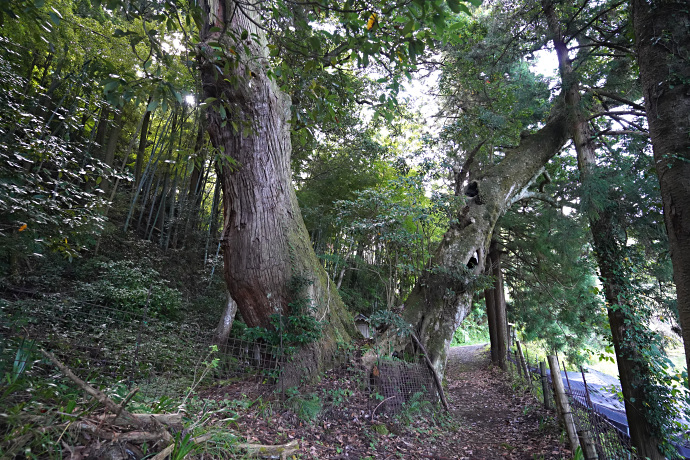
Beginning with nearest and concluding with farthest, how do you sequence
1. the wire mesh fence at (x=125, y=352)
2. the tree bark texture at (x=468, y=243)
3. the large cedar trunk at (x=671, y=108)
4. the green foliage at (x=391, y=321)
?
the large cedar trunk at (x=671, y=108)
the wire mesh fence at (x=125, y=352)
the green foliage at (x=391, y=321)
the tree bark texture at (x=468, y=243)

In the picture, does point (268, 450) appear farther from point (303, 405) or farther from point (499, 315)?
point (499, 315)

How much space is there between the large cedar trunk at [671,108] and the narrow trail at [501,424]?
2.72 meters

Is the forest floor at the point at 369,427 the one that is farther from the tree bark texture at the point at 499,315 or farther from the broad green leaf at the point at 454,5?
the tree bark texture at the point at 499,315

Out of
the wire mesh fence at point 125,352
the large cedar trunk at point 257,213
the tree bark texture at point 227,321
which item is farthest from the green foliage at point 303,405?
the tree bark texture at point 227,321

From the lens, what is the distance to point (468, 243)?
19.9ft

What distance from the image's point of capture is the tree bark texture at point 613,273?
4273mm

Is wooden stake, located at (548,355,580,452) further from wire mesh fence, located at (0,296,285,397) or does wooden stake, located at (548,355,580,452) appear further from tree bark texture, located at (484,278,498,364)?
tree bark texture, located at (484,278,498,364)

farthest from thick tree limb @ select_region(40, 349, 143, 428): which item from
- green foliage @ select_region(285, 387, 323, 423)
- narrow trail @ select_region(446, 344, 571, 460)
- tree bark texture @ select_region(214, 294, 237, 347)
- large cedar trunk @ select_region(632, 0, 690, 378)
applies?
tree bark texture @ select_region(214, 294, 237, 347)

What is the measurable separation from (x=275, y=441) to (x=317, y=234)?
5693 mm

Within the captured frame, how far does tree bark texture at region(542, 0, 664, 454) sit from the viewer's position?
4273mm

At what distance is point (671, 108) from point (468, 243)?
3.73 m

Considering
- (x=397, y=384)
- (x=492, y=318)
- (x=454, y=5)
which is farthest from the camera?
(x=492, y=318)

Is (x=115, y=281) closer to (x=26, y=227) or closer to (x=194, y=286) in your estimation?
(x=194, y=286)

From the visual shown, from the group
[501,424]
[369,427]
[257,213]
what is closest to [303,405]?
[369,427]
